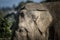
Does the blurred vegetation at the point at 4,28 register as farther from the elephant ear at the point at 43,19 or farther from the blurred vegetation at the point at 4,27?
the elephant ear at the point at 43,19

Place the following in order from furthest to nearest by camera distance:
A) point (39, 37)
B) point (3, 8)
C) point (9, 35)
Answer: point (3, 8), point (9, 35), point (39, 37)

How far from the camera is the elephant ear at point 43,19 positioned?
289cm

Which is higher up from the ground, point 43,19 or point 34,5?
point 34,5

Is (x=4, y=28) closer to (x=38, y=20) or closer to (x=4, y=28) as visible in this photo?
(x=4, y=28)

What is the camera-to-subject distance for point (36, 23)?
2881 millimetres

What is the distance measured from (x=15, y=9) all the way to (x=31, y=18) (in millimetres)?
781

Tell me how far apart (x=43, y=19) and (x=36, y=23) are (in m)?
0.14

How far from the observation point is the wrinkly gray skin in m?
2.86

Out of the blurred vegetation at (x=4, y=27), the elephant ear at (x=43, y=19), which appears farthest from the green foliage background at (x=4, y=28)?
the elephant ear at (x=43, y=19)

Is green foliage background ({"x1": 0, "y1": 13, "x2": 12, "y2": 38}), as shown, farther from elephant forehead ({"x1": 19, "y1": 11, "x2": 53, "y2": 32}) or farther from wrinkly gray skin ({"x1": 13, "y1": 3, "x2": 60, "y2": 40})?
elephant forehead ({"x1": 19, "y1": 11, "x2": 53, "y2": 32})

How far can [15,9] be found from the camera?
11.8 ft

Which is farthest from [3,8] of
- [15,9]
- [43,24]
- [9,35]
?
[43,24]

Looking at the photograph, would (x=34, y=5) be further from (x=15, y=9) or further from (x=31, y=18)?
(x=15, y=9)

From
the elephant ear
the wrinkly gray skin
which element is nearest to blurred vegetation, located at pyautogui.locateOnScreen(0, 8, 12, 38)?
the wrinkly gray skin
